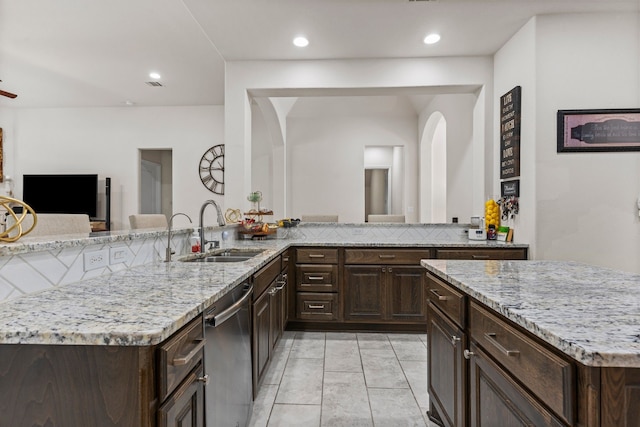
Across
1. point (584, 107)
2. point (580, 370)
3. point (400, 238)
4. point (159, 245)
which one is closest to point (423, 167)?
point (400, 238)

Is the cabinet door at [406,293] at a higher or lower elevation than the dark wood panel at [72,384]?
lower

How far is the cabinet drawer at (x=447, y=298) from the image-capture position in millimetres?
1279

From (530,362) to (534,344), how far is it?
55mm

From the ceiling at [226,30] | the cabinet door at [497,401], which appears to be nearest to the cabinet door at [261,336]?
the cabinet door at [497,401]

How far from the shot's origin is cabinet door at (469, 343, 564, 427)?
0.81 m

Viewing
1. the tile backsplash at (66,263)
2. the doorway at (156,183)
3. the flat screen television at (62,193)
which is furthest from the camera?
the doorway at (156,183)

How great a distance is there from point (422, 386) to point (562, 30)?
2.98m

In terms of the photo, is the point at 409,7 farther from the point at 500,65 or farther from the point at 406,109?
the point at 406,109

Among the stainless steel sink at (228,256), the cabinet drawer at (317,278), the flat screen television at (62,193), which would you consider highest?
the flat screen television at (62,193)

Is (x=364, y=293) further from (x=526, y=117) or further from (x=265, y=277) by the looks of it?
(x=526, y=117)

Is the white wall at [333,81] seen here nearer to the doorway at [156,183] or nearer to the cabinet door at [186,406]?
the cabinet door at [186,406]

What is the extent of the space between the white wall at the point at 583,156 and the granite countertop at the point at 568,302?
3.93 ft

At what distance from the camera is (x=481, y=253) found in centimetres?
287

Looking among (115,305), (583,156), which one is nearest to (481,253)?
(583,156)
